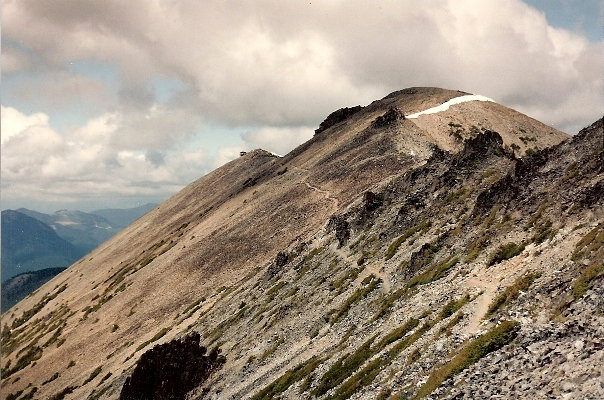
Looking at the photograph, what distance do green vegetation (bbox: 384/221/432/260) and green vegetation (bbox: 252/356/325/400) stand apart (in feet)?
52.7

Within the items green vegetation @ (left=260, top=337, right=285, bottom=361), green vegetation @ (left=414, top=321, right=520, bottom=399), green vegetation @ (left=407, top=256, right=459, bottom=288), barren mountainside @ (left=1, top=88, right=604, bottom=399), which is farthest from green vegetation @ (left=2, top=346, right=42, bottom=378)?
green vegetation @ (left=414, top=321, right=520, bottom=399)

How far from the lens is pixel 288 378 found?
1505 inches

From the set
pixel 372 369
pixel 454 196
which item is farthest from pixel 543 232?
pixel 454 196

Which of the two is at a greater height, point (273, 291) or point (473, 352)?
point (273, 291)

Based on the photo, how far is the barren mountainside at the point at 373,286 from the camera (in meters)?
24.9

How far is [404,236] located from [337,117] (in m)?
89.8

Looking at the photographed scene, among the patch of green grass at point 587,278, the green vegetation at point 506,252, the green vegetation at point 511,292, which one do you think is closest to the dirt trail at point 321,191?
the green vegetation at point 506,252

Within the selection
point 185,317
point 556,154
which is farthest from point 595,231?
point 185,317

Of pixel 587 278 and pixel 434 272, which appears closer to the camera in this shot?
pixel 587 278

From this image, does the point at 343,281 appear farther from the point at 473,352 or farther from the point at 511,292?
the point at 473,352

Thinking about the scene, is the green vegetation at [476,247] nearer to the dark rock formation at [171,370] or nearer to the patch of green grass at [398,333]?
the patch of green grass at [398,333]

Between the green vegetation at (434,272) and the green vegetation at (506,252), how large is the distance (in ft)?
14.2

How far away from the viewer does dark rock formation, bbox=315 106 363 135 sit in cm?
13412

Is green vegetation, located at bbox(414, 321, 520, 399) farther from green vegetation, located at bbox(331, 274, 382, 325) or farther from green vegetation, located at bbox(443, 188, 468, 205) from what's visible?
green vegetation, located at bbox(443, 188, 468, 205)
